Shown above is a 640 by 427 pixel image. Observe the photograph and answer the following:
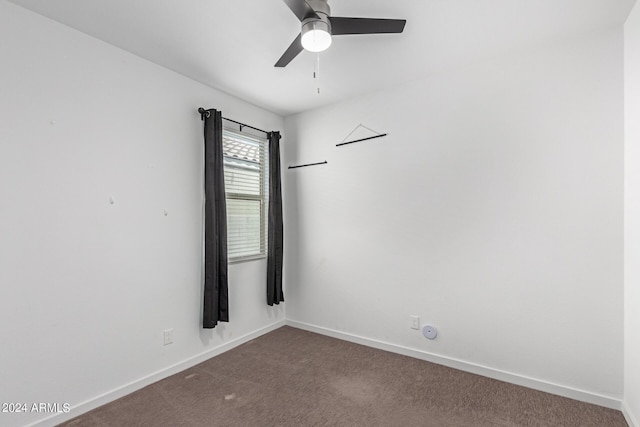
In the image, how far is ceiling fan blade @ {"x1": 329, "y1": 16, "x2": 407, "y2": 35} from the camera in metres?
1.58

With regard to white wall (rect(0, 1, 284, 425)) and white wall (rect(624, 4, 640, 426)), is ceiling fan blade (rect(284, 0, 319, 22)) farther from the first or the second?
white wall (rect(624, 4, 640, 426))

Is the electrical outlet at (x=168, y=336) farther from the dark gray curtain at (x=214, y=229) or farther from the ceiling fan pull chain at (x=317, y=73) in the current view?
the ceiling fan pull chain at (x=317, y=73)

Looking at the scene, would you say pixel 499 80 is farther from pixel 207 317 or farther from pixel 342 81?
pixel 207 317

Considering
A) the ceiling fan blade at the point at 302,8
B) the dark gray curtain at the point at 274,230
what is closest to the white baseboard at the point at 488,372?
the dark gray curtain at the point at 274,230

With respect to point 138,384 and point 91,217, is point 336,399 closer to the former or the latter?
point 138,384

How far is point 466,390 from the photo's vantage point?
2.28m

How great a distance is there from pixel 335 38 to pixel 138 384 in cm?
293

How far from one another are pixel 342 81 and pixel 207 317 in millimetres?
2463

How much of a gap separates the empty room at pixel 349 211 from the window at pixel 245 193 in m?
0.04

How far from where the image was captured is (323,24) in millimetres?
1529

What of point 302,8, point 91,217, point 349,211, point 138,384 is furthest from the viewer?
point 349,211

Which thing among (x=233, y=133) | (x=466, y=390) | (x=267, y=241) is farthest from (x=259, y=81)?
(x=466, y=390)

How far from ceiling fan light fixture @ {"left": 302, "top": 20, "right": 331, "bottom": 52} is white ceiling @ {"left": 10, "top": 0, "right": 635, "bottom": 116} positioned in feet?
1.29

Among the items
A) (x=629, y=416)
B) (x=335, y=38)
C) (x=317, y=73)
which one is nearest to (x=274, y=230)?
(x=317, y=73)
